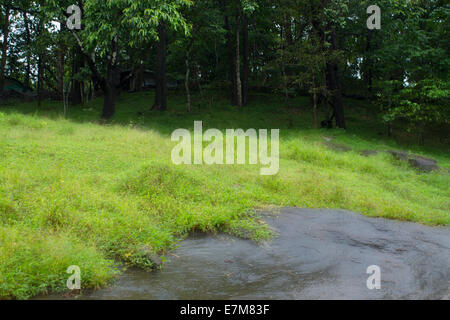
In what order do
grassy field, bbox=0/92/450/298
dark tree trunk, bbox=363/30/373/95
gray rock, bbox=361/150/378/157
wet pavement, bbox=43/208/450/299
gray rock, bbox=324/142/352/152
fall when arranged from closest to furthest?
wet pavement, bbox=43/208/450/299
grassy field, bbox=0/92/450/298
gray rock, bbox=361/150/378/157
gray rock, bbox=324/142/352/152
dark tree trunk, bbox=363/30/373/95

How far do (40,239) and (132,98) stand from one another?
2155 cm

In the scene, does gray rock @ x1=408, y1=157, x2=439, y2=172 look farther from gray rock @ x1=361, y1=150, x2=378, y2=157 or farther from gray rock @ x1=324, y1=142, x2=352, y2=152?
gray rock @ x1=324, y1=142, x2=352, y2=152

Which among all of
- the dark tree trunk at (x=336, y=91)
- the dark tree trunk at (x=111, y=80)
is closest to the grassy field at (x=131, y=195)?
the dark tree trunk at (x=336, y=91)

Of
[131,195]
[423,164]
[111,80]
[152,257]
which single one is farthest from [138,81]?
[152,257]

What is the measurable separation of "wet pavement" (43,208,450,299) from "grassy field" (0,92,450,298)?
1.16 ft

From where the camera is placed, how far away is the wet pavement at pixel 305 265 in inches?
162

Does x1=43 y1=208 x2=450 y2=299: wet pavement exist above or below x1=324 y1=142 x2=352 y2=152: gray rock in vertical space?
below

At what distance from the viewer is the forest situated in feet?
16.8

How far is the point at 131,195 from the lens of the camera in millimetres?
6570

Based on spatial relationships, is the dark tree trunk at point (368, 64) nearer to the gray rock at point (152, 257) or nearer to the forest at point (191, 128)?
the forest at point (191, 128)

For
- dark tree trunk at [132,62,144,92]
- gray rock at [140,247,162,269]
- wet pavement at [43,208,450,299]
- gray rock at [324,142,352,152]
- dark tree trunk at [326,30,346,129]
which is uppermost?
dark tree trunk at [132,62,144,92]

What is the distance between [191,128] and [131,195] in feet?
35.5

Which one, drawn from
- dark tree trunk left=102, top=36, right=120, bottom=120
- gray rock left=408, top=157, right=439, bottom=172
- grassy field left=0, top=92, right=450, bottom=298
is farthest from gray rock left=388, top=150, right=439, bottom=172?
dark tree trunk left=102, top=36, right=120, bottom=120

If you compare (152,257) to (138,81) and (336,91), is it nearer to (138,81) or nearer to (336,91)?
(336,91)
